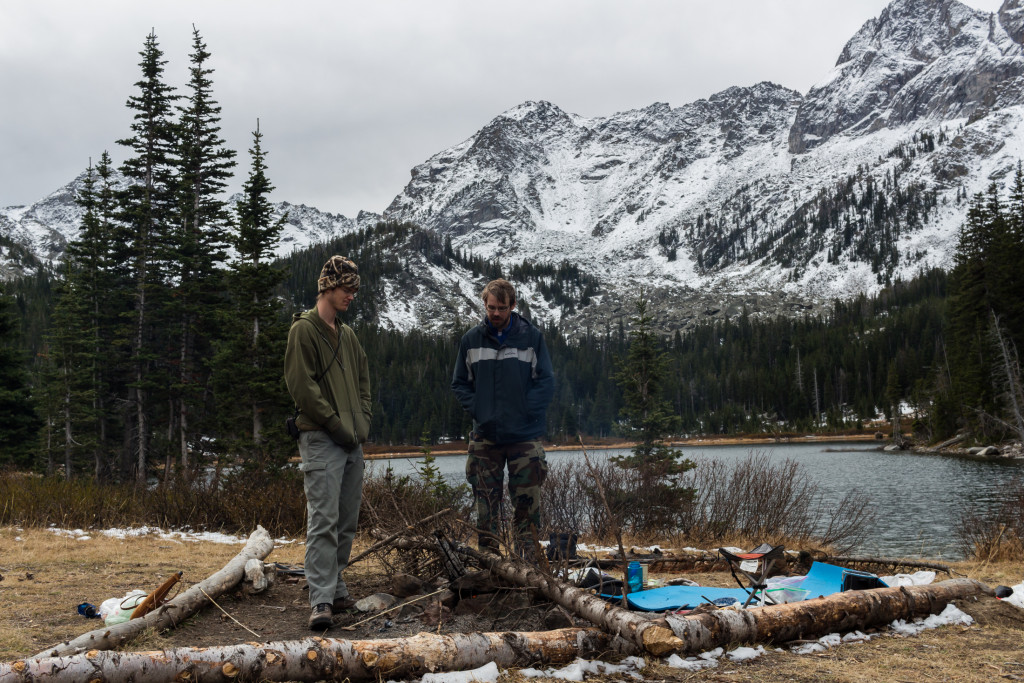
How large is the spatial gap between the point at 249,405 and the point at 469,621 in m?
18.8

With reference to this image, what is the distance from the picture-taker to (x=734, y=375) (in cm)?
11731

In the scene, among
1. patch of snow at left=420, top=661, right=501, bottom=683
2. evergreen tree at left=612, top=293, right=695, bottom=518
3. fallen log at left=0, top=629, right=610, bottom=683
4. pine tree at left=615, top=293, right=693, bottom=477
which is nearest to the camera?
fallen log at left=0, top=629, right=610, bottom=683

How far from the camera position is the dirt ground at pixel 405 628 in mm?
3758

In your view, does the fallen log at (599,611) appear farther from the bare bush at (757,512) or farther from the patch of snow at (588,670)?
the bare bush at (757,512)

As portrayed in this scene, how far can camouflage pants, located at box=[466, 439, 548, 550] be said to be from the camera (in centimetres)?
549

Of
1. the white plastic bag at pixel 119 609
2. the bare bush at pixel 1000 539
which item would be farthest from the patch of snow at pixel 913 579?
the white plastic bag at pixel 119 609

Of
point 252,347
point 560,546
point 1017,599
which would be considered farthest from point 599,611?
point 252,347

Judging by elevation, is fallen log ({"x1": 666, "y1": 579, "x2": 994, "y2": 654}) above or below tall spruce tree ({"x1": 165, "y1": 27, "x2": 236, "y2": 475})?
below

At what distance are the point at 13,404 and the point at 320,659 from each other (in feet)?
98.4

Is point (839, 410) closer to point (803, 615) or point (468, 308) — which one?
point (803, 615)

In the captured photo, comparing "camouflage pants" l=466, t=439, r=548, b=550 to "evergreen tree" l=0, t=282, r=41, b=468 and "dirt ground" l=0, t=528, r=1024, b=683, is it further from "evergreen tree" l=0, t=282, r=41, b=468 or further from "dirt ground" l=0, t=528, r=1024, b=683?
"evergreen tree" l=0, t=282, r=41, b=468

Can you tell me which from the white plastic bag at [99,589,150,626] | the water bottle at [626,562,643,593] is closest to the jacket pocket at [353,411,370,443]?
the white plastic bag at [99,589,150,626]

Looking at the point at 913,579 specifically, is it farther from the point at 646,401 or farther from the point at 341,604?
the point at 646,401

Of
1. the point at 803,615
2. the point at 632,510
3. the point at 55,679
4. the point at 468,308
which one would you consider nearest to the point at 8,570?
the point at 55,679
